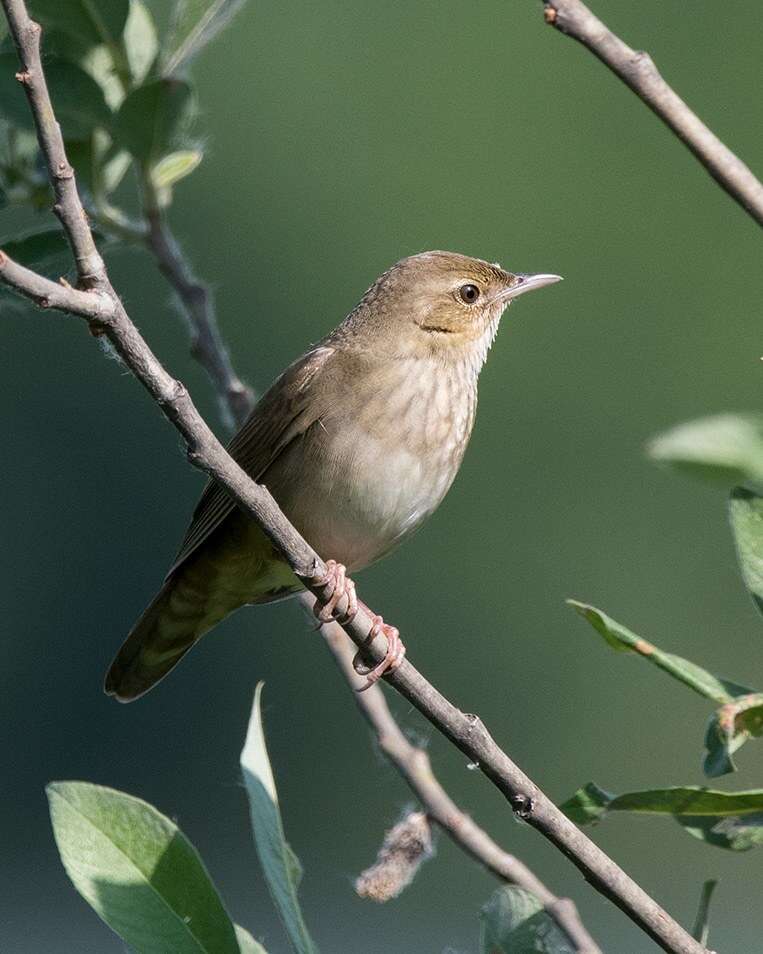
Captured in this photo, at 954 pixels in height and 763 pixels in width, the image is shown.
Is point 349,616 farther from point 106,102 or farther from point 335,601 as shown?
point 106,102

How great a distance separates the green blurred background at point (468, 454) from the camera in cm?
1385

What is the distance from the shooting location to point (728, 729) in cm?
166

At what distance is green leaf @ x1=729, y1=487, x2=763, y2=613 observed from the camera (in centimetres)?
174

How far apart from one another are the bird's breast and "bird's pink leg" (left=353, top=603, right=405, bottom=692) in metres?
0.56

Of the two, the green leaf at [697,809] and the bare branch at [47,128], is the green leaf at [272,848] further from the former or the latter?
the bare branch at [47,128]

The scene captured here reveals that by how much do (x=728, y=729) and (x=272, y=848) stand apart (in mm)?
563

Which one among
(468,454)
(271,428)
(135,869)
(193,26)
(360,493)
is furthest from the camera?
(468,454)

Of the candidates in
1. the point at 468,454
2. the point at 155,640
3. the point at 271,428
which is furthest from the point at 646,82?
the point at 468,454

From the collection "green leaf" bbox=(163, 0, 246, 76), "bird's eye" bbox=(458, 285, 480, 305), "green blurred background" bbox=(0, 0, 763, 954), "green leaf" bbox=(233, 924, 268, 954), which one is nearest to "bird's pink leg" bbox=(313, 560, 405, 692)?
"green leaf" bbox=(233, 924, 268, 954)

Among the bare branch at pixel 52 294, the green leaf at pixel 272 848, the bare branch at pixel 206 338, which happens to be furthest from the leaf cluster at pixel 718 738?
the bare branch at pixel 206 338

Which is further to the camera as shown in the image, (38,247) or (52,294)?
(38,247)

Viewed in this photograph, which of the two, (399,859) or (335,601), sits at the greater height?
(335,601)

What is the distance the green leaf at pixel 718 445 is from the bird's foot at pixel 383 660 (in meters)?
0.57

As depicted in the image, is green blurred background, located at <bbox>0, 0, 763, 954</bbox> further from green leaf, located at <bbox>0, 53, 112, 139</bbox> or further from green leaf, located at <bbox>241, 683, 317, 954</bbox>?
green leaf, located at <bbox>241, 683, 317, 954</bbox>
